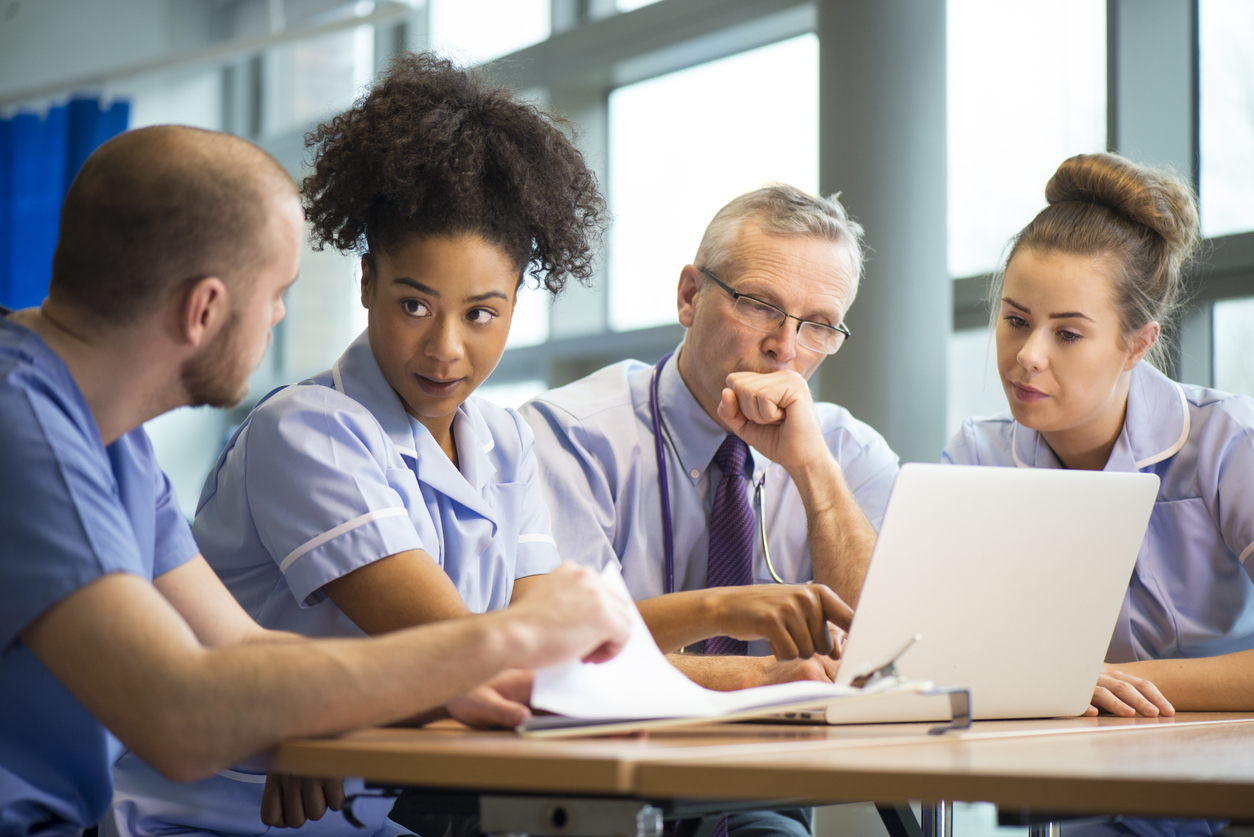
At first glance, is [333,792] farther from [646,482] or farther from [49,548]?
[646,482]

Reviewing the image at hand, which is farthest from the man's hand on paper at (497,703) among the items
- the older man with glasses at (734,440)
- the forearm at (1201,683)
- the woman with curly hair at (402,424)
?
the forearm at (1201,683)

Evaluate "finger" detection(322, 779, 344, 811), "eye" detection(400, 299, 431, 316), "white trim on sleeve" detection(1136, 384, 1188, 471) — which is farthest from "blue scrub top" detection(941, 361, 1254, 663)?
"finger" detection(322, 779, 344, 811)

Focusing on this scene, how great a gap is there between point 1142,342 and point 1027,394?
0.22 metres

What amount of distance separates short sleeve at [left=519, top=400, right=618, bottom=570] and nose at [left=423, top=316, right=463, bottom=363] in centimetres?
47

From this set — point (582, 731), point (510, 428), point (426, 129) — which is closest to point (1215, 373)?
point (510, 428)

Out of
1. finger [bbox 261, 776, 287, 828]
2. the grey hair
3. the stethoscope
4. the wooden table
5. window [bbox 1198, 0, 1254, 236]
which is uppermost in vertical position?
window [bbox 1198, 0, 1254, 236]

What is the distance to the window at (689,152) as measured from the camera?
11.6 ft

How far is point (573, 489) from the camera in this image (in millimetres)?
1922

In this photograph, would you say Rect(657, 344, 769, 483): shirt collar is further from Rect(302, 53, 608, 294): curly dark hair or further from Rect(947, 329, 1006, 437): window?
Rect(947, 329, 1006, 437): window

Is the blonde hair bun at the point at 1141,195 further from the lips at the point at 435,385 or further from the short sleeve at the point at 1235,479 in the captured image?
the lips at the point at 435,385

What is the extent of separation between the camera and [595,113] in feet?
13.1

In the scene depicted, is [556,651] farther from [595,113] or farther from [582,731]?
[595,113]

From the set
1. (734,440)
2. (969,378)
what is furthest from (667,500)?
(969,378)

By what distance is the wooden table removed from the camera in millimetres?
732
